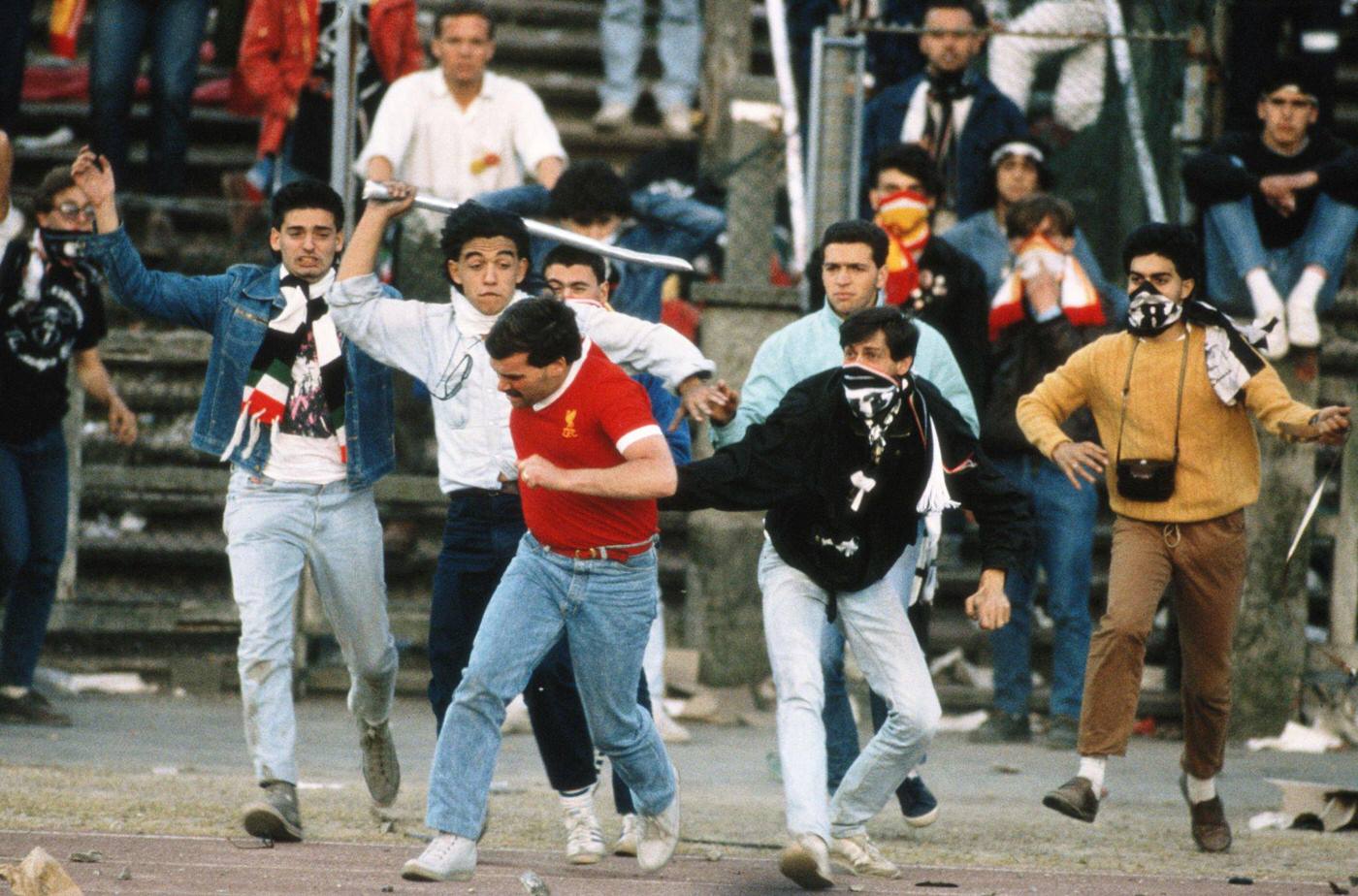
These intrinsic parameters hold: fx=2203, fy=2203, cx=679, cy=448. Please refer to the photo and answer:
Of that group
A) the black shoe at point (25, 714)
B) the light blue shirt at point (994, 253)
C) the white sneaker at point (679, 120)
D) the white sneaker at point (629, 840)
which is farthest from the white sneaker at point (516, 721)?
the white sneaker at point (679, 120)

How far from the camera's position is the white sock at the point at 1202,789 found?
780cm

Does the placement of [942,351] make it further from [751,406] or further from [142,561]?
[142,561]

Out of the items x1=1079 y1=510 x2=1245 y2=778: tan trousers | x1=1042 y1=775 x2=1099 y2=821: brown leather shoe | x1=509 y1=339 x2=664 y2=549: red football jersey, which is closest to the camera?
x1=509 y1=339 x2=664 y2=549: red football jersey

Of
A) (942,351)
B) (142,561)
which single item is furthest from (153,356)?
(942,351)

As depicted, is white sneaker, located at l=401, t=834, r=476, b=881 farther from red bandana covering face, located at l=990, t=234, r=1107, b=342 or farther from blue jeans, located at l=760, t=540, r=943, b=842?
red bandana covering face, located at l=990, t=234, r=1107, b=342

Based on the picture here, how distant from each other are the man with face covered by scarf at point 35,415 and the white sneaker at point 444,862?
4.05 meters

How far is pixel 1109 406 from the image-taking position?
7996 millimetres

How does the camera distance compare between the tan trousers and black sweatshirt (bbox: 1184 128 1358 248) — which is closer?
the tan trousers

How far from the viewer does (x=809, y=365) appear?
25.2 ft

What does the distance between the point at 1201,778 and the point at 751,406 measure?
82.2 inches

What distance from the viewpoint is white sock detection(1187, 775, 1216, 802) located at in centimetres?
780

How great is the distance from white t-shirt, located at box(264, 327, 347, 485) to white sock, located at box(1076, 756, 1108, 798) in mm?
2743

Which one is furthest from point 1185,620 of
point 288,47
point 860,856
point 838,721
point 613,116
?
point 613,116

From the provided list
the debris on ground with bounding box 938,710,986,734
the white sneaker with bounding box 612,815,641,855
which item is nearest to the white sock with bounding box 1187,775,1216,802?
the white sneaker with bounding box 612,815,641,855
